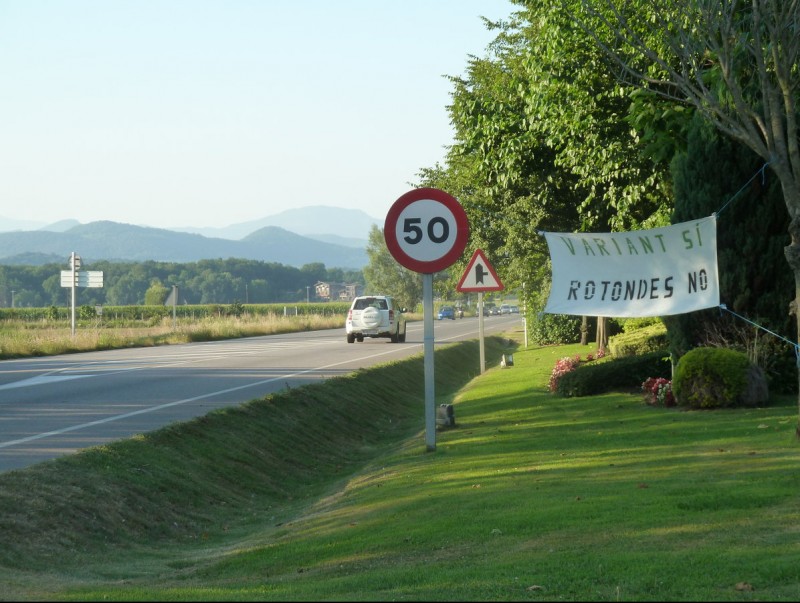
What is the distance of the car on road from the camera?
1703 inches

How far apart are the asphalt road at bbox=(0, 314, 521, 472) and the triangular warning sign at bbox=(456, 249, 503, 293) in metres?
3.65

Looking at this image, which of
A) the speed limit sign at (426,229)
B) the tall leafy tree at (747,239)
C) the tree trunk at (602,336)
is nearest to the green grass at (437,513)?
the tall leafy tree at (747,239)

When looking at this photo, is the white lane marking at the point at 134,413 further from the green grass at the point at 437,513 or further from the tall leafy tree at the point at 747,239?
the tall leafy tree at the point at 747,239

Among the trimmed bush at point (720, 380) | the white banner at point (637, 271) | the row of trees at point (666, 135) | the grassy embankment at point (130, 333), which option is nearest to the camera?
the row of trees at point (666, 135)

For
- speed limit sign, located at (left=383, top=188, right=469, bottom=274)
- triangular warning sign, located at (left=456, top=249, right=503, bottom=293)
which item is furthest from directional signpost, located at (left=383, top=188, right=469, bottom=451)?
triangular warning sign, located at (left=456, top=249, right=503, bottom=293)

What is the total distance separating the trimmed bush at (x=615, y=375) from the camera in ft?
57.5

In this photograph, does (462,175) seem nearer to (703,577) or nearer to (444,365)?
(444,365)

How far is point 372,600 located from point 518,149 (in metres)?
17.4

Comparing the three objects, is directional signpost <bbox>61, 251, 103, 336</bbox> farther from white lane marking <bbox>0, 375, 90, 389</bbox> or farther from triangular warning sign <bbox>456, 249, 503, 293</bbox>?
triangular warning sign <bbox>456, 249, 503, 293</bbox>

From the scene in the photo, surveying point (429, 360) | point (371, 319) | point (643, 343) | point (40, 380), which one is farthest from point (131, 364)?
point (429, 360)

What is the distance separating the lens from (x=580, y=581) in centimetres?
581

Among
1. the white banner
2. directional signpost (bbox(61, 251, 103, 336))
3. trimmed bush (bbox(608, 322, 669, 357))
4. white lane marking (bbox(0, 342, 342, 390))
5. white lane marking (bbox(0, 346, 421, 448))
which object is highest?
directional signpost (bbox(61, 251, 103, 336))

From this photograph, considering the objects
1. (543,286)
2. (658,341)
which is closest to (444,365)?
(543,286)

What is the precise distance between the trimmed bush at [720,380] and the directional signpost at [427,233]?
13.5ft
